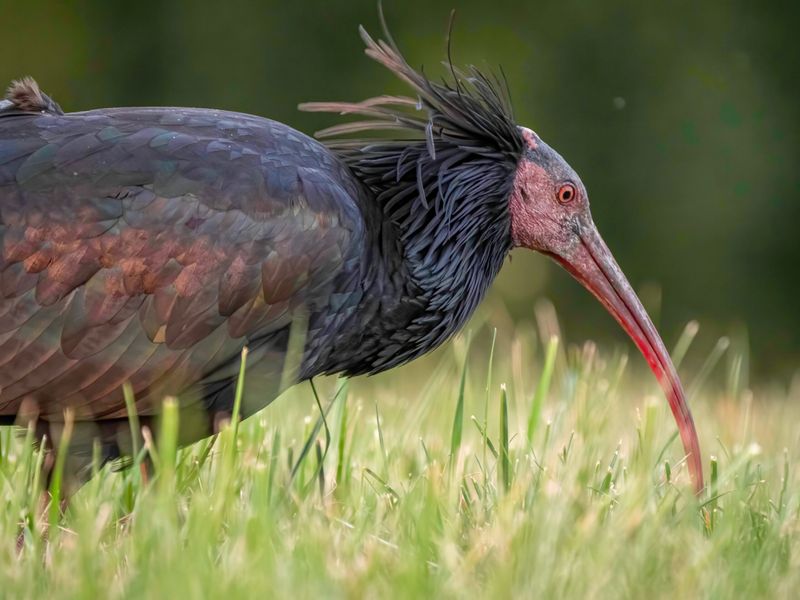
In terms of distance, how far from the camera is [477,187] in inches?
186

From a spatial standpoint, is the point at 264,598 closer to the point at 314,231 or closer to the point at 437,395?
the point at 314,231

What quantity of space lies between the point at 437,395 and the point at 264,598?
229 centimetres

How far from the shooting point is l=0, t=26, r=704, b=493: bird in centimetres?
383

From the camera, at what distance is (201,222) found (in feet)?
12.7

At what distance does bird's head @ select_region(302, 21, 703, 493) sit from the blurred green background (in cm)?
677

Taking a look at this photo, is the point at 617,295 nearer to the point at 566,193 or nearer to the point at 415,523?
the point at 566,193

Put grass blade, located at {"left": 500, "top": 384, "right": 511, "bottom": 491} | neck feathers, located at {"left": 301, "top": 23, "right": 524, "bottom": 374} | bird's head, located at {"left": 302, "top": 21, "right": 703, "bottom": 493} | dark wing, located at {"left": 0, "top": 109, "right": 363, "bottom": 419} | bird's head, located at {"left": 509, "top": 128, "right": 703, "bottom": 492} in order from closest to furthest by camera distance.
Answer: grass blade, located at {"left": 500, "top": 384, "right": 511, "bottom": 491}, dark wing, located at {"left": 0, "top": 109, "right": 363, "bottom": 419}, neck feathers, located at {"left": 301, "top": 23, "right": 524, "bottom": 374}, bird's head, located at {"left": 302, "top": 21, "right": 703, "bottom": 493}, bird's head, located at {"left": 509, "top": 128, "right": 703, "bottom": 492}

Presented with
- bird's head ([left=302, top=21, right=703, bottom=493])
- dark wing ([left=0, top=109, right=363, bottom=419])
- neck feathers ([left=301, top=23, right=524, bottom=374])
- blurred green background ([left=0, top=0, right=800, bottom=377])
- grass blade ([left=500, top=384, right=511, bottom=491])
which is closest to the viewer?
grass blade ([left=500, top=384, right=511, bottom=491])

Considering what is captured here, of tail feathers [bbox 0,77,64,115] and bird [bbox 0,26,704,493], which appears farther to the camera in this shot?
tail feathers [bbox 0,77,64,115]

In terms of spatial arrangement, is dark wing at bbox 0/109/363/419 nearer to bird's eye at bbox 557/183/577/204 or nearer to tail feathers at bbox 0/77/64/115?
tail feathers at bbox 0/77/64/115

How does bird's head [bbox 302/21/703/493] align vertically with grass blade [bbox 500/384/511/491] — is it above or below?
above

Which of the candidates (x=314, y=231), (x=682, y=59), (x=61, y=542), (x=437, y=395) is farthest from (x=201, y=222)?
(x=682, y=59)

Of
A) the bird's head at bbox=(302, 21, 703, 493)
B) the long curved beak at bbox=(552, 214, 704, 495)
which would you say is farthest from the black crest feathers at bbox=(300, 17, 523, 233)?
the long curved beak at bbox=(552, 214, 704, 495)

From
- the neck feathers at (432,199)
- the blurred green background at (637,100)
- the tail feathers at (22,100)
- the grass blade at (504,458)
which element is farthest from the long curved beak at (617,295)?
the blurred green background at (637,100)
